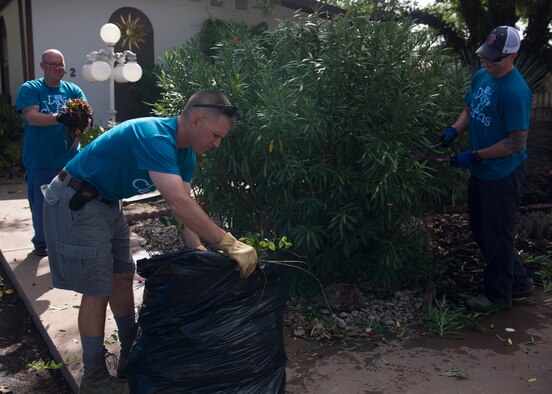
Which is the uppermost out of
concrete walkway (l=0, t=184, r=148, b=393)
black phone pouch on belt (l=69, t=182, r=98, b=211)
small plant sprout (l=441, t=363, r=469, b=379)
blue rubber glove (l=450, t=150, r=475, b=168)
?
blue rubber glove (l=450, t=150, r=475, b=168)

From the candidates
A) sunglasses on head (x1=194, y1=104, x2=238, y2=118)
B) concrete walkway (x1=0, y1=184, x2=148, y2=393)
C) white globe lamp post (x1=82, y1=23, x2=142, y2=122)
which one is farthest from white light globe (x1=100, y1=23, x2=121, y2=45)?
sunglasses on head (x1=194, y1=104, x2=238, y2=118)

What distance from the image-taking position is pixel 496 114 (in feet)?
12.5

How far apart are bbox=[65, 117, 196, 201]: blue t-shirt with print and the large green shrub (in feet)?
3.03

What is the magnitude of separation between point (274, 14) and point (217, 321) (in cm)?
1234

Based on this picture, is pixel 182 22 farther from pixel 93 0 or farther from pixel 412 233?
pixel 412 233

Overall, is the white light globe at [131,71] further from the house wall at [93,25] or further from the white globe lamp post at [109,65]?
the house wall at [93,25]

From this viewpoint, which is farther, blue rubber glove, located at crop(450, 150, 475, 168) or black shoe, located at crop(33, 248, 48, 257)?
black shoe, located at crop(33, 248, 48, 257)

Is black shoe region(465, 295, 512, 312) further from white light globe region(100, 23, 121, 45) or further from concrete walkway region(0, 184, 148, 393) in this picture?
white light globe region(100, 23, 121, 45)

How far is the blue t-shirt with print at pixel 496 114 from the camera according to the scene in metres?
3.67

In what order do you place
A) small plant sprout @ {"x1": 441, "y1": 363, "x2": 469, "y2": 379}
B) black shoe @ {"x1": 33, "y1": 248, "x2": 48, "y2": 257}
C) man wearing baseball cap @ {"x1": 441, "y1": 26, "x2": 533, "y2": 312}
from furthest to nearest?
black shoe @ {"x1": 33, "y1": 248, "x2": 48, "y2": 257}
man wearing baseball cap @ {"x1": 441, "y1": 26, "x2": 533, "y2": 312}
small plant sprout @ {"x1": 441, "y1": 363, "x2": 469, "y2": 379}

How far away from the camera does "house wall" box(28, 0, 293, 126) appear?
11.4 m

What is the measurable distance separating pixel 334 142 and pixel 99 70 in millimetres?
5984

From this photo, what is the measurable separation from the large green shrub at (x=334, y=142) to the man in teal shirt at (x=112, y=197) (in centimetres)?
87

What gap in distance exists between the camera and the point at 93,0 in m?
11.8
